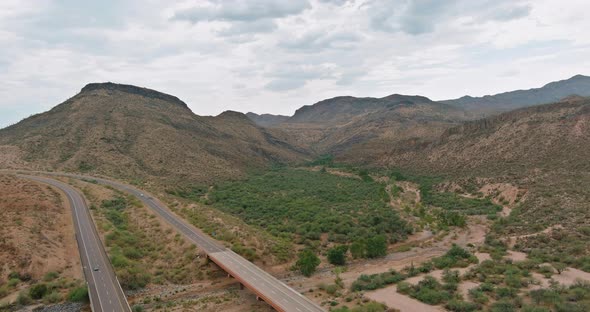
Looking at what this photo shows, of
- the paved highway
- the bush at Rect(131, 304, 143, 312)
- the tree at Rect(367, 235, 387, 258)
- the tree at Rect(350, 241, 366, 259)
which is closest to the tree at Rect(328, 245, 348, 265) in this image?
the tree at Rect(350, 241, 366, 259)

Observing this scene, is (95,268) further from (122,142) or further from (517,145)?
(517,145)

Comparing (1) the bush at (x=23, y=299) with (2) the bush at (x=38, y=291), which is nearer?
(1) the bush at (x=23, y=299)

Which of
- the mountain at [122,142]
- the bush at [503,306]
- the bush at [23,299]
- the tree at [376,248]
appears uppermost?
the mountain at [122,142]

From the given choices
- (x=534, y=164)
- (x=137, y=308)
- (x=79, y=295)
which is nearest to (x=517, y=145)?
(x=534, y=164)

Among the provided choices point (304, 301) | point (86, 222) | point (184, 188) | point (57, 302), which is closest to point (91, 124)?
point (184, 188)

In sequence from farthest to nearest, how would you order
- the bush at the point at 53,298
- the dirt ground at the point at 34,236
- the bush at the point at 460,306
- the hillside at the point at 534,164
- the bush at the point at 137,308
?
the hillside at the point at 534,164, the dirt ground at the point at 34,236, the bush at the point at 53,298, the bush at the point at 137,308, the bush at the point at 460,306

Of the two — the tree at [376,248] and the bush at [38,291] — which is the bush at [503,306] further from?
the bush at [38,291]

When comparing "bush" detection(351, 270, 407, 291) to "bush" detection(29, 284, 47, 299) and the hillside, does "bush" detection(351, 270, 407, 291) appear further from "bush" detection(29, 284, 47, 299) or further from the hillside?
"bush" detection(29, 284, 47, 299)

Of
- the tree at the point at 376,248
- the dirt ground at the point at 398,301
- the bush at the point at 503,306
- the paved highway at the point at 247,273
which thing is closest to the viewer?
the bush at the point at 503,306

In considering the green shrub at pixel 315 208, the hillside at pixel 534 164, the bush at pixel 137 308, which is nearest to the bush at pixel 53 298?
the bush at pixel 137 308
